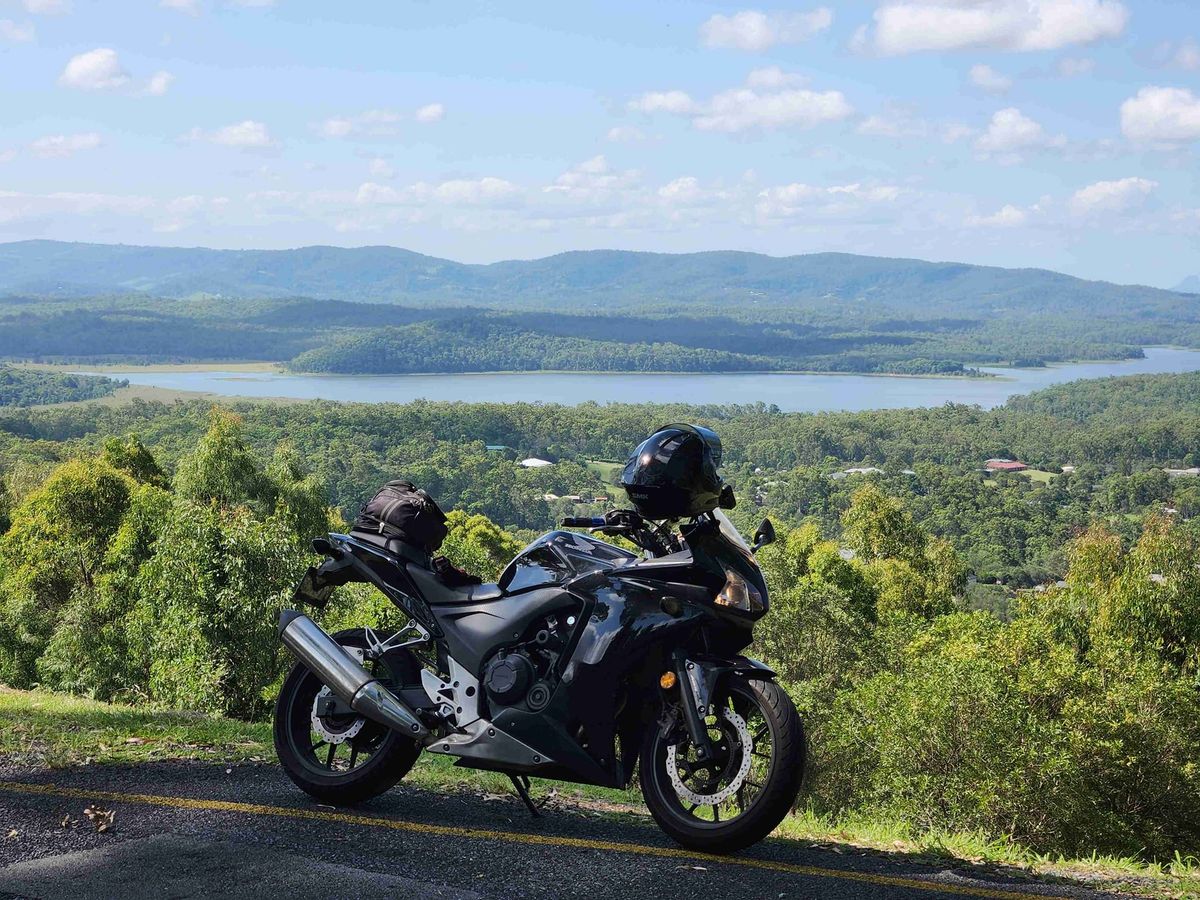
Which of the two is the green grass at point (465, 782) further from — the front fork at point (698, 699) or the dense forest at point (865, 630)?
the front fork at point (698, 699)

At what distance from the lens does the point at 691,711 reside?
19.5ft

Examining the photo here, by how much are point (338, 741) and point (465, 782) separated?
1.00 m

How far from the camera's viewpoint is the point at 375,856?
19.3ft

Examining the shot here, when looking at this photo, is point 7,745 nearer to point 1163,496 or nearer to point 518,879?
point 518,879

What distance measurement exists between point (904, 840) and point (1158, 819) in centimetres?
1560

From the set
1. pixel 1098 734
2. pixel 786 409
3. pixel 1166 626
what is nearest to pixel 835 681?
pixel 1166 626

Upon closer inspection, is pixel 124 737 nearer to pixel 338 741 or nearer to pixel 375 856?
pixel 338 741

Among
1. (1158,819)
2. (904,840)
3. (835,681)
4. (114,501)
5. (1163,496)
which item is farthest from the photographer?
(1163,496)

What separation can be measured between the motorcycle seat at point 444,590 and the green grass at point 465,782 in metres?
1.30

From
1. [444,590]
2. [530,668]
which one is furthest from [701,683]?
[444,590]

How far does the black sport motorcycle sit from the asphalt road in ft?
0.88

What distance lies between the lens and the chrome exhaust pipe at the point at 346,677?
6.70m

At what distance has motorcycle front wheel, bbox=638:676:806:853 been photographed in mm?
5816

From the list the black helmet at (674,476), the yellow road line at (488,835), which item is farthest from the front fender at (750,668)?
the yellow road line at (488,835)
